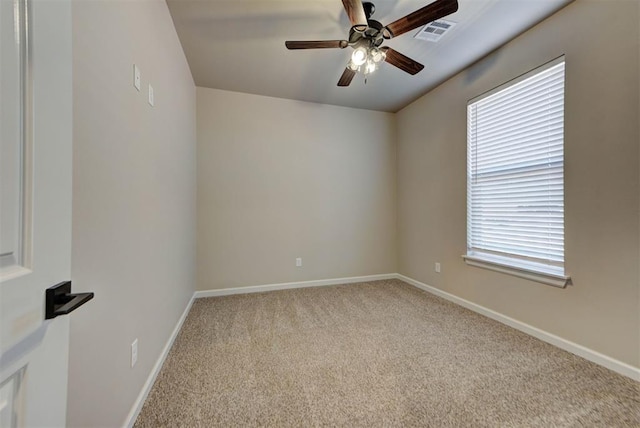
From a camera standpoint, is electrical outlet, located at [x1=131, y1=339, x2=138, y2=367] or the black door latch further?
electrical outlet, located at [x1=131, y1=339, x2=138, y2=367]

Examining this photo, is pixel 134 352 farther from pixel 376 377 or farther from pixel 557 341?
pixel 557 341

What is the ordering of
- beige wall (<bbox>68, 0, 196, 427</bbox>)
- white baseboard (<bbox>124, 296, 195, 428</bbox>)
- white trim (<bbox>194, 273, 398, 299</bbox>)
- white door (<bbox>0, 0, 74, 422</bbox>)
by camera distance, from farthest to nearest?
white trim (<bbox>194, 273, 398, 299</bbox>) → white baseboard (<bbox>124, 296, 195, 428</bbox>) → beige wall (<bbox>68, 0, 196, 427</bbox>) → white door (<bbox>0, 0, 74, 422</bbox>)

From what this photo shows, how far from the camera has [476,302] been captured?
2.65 metres

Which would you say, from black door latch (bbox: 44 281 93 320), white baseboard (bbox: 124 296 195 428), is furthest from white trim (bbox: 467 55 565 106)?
white baseboard (bbox: 124 296 195 428)

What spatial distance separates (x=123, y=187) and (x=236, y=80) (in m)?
2.27

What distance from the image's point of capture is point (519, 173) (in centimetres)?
228

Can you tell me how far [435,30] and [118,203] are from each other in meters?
2.63

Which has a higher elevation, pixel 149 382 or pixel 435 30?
pixel 435 30

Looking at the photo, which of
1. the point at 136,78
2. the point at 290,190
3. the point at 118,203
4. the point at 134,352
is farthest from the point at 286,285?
the point at 136,78

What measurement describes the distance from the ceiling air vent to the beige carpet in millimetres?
2616

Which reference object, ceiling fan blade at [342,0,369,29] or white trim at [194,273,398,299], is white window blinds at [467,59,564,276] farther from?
ceiling fan blade at [342,0,369,29]

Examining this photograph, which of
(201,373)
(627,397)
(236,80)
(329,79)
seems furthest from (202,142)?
(627,397)

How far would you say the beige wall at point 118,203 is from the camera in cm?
90

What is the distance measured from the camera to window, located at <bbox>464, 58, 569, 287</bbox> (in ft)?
6.60
